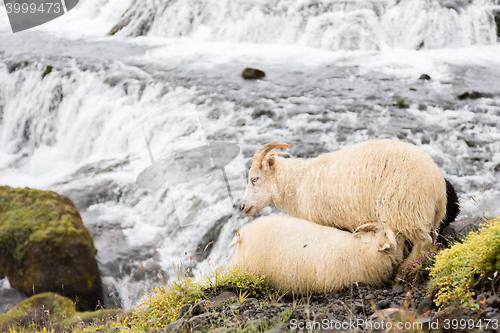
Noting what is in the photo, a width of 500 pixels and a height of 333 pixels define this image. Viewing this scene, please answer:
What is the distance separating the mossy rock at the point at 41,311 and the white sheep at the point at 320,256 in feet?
12.5

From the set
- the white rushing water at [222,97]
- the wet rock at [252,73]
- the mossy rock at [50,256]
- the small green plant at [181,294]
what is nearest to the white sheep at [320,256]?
the small green plant at [181,294]

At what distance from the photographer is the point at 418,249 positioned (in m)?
4.29

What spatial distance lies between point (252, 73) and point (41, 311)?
998 cm

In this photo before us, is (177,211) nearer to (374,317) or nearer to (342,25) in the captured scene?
(374,317)

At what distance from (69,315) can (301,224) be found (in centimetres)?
451

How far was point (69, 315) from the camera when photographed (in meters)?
6.64

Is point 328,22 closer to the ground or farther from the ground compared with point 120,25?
closer to the ground

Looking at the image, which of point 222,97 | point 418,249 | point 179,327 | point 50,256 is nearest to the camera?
point 179,327

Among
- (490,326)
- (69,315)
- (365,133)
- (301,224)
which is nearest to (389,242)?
(301,224)

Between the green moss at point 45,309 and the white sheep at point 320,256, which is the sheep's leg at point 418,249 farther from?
the green moss at point 45,309

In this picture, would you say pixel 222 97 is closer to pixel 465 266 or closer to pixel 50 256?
pixel 50 256
